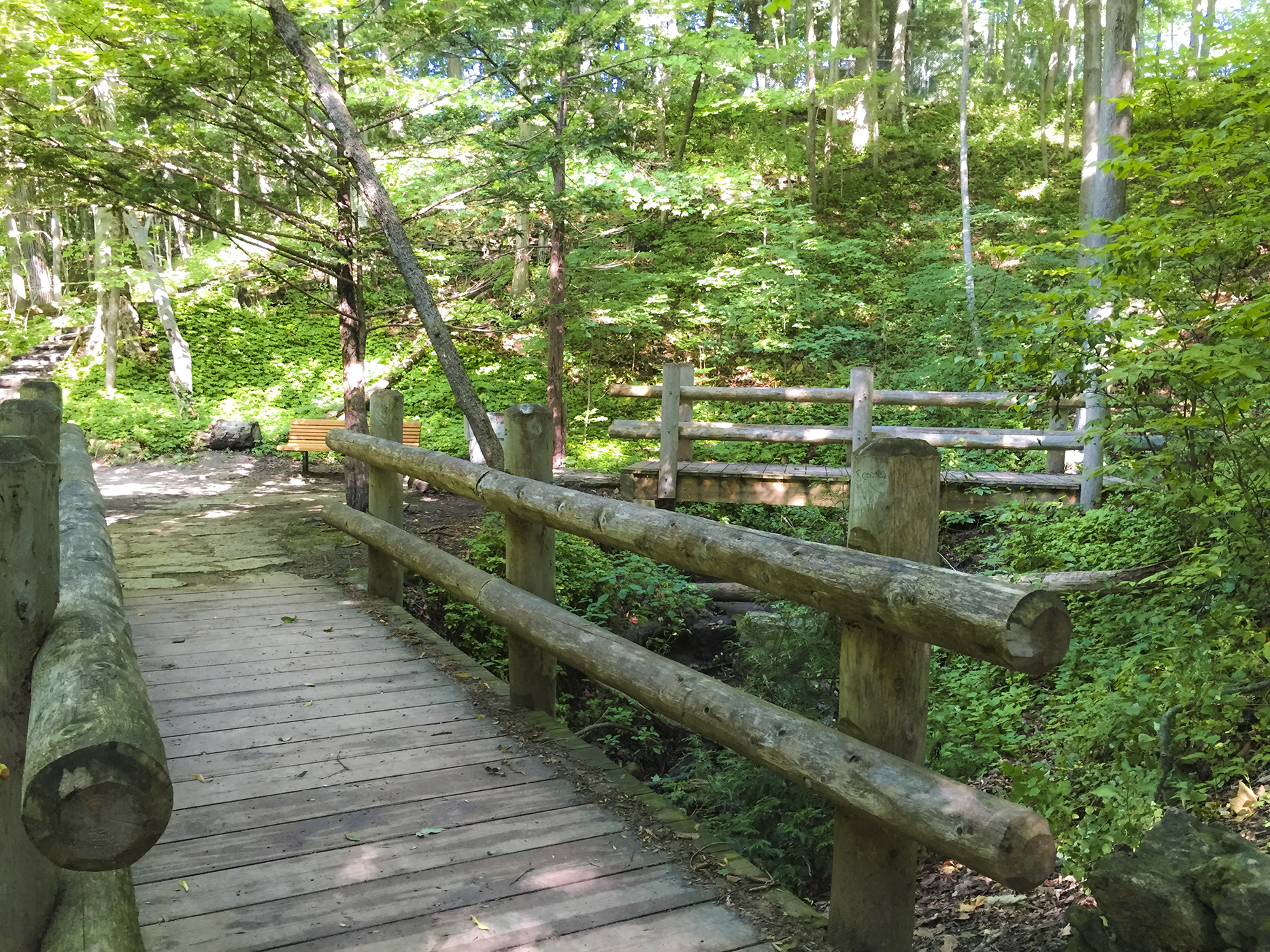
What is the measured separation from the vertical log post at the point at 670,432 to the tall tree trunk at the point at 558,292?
185 centimetres

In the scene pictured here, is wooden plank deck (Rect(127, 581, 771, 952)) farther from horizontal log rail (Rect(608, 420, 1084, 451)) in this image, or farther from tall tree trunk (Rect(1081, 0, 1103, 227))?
tall tree trunk (Rect(1081, 0, 1103, 227))

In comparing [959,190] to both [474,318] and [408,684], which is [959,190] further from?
[408,684]

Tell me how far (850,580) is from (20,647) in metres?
1.80

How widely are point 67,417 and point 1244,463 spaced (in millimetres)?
16223

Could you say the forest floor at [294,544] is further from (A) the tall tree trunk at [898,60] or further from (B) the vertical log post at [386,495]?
(A) the tall tree trunk at [898,60]

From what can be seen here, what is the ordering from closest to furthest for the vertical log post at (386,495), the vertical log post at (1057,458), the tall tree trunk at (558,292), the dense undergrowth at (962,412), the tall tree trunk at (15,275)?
1. the dense undergrowth at (962,412)
2. the vertical log post at (386,495)
3. the vertical log post at (1057,458)
4. the tall tree trunk at (558,292)
5. the tall tree trunk at (15,275)

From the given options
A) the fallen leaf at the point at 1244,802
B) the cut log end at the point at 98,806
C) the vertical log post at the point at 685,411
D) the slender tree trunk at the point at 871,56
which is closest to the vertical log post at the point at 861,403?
the vertical log post at the point at 685,411

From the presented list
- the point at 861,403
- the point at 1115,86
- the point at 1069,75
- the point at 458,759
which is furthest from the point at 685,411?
the point at 1069,75

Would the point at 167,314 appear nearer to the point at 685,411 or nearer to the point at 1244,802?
the point at 685,411

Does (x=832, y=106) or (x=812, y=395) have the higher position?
(x=832, y=106)

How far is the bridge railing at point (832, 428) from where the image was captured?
26.9ft

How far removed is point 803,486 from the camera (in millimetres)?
8766

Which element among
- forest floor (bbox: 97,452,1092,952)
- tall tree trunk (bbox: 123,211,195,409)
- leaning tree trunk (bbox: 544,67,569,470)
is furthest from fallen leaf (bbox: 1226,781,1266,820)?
tall tree trunk (bbox: 123,211,195,409)

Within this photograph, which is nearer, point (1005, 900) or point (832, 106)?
point (1005, 900)
